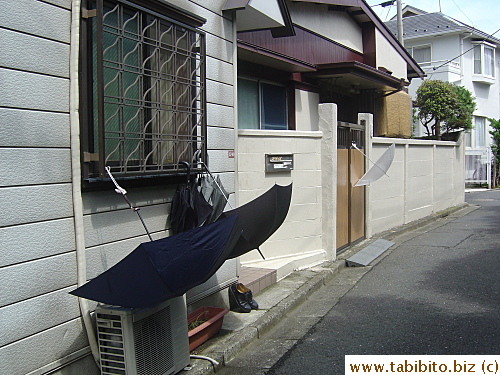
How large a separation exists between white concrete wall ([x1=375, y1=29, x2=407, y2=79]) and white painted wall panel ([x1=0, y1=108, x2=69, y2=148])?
543 inches

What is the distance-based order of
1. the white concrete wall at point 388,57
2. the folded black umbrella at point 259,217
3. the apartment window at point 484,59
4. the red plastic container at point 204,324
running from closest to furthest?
1. the folded black umbrella at point 259,217
2. the red plastic container at point 204,324
3. the white concrete wall at point 388,57
4. the apartment window at point 484,59

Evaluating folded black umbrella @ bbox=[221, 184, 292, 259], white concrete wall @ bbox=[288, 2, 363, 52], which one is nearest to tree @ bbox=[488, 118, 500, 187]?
white concrete wall @ bbox=[288, 2, 363, 52]

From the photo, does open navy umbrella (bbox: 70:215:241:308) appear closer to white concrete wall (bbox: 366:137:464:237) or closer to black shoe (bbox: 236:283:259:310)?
black shoe (bbox: 236:283:259:310)

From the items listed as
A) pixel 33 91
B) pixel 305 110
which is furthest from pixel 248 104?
pixel 33 91

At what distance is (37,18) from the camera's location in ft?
12.7

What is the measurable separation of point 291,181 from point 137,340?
16.2 ft

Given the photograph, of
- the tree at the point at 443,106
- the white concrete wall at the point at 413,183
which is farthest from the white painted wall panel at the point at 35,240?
the tree at the point at 443,106

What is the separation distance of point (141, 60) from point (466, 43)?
1114 inches

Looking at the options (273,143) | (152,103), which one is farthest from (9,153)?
(273,143)

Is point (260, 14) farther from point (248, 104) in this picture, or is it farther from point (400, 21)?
point (400, 21)

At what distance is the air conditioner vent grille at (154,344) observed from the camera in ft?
13.8

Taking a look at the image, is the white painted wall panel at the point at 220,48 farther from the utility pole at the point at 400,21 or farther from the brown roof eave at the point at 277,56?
the utility pole at the point at 400,21

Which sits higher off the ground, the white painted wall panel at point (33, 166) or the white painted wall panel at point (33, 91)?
the white painted wall panel at point (33, 91)

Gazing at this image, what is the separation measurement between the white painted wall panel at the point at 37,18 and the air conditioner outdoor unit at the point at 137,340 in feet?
6.81
